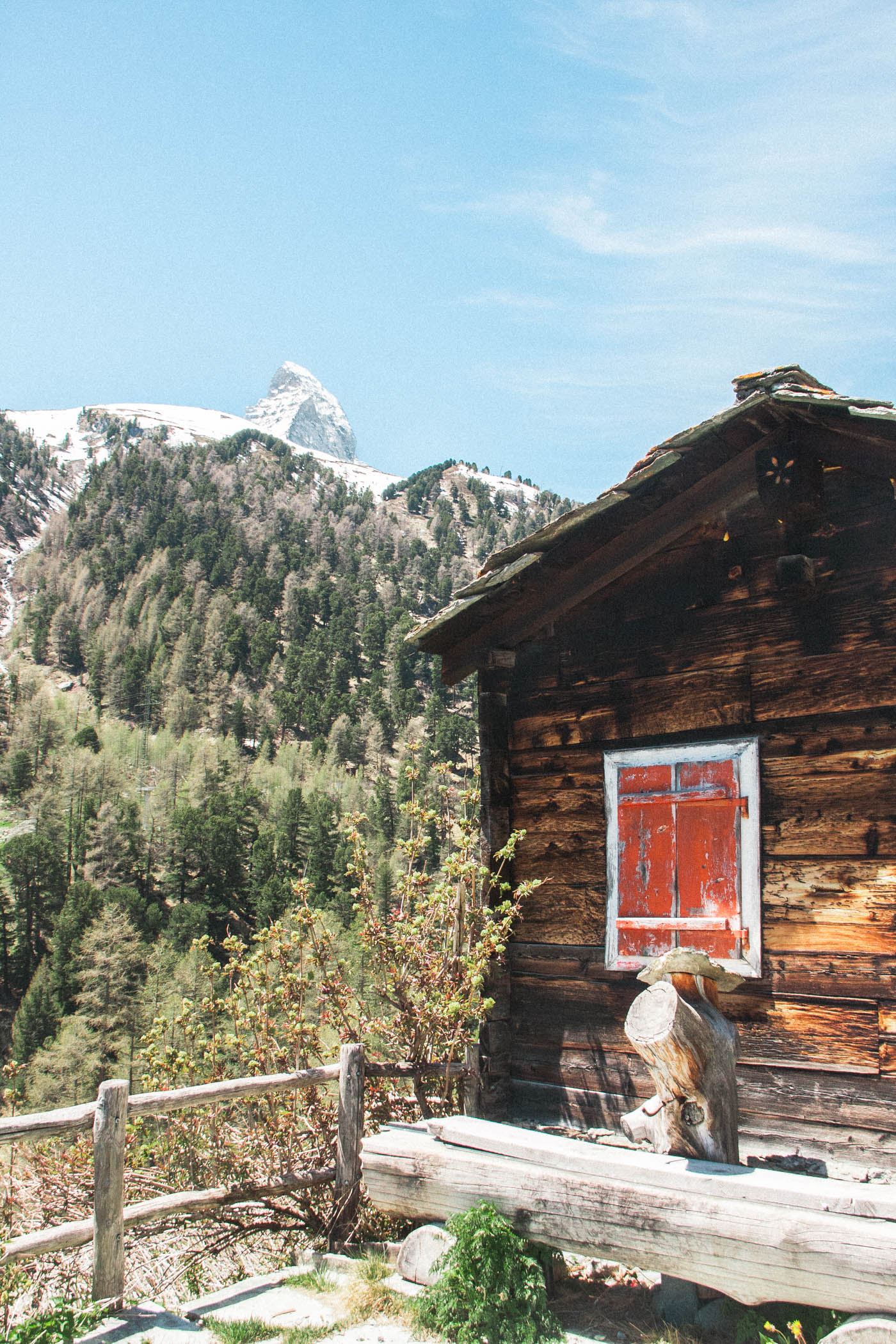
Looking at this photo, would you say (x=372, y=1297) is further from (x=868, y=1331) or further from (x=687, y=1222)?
(x=868, y=1331)

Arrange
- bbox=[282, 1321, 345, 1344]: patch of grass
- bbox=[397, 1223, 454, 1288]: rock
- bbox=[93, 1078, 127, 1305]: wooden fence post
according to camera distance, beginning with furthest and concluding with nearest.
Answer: bbox=[93, 1078, 127, 1305]: wooden fence post < bbox=[397, 1223, 454, 1288]: rock < bbox=[282, 1321, 345, 1344]: patch of grass

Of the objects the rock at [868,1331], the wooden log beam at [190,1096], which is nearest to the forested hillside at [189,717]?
the wooden log beam at [190,1096]

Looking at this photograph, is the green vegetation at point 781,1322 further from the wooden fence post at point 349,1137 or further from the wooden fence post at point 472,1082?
the wooden fence post at point 349,1137

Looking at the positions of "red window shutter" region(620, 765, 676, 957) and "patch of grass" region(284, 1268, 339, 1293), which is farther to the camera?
"red window shutter" region(620, 765, 676, 957)

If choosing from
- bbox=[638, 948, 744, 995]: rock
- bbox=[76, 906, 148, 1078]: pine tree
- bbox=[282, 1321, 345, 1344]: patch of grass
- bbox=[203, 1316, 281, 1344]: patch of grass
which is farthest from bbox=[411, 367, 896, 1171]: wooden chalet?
bbox=[76, 906, 148, 1078]: pine tree

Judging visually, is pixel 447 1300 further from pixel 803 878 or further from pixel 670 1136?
pixel 803 878

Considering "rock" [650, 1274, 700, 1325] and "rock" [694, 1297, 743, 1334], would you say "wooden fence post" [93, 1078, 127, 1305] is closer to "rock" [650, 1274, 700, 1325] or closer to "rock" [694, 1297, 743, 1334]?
"rock" [650, 1274, 700, 1325]

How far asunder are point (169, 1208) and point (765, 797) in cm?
417

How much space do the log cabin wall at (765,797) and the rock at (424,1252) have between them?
148 centimetres

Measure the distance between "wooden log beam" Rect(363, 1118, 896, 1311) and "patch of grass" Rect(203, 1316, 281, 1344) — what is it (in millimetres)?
879

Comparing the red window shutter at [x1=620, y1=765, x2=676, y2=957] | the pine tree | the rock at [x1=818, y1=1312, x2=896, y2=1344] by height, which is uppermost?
the red window shutter at [x1=620, y1=765, x2=676, y2=957]

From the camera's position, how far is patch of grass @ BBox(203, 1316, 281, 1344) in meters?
4.56

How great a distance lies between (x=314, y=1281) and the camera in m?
5.34

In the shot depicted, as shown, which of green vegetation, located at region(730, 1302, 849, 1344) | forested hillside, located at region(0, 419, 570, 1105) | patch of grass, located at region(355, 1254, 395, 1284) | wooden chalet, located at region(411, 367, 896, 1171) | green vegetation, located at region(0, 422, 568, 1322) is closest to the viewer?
green vegetation, located at region(730, 1302, 849, 1344)
